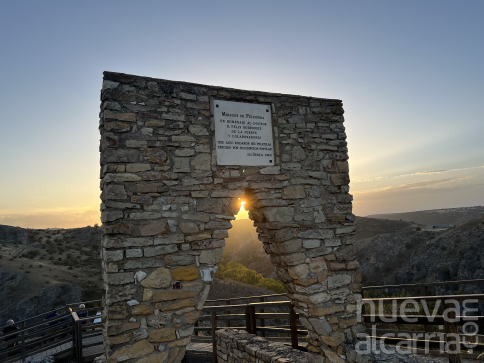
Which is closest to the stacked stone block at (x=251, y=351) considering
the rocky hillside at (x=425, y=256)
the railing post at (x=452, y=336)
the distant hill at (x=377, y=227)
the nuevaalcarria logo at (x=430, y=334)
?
the nuevaalcarria logo at (x=430, y=334)

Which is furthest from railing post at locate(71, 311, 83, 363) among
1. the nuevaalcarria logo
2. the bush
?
the bush

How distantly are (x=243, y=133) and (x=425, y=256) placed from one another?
17661mm

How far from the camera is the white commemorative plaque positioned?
4.30 m

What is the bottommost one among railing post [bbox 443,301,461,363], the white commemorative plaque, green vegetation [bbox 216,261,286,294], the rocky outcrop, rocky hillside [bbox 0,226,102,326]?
green vegetation [bbox 216,261,286,294]

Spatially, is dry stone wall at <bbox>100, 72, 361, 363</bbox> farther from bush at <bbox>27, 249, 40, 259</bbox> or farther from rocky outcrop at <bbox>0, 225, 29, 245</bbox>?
rocky outcrop at <bbox>0, 225, 29, 245</bbox>

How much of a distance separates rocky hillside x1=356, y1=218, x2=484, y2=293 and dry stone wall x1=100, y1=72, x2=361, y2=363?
12.2m

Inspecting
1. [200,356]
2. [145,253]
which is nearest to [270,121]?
[145,253]

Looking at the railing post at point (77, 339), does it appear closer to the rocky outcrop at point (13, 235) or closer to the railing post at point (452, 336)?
the railing post at point (452, 336)

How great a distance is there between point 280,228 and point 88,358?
19.3 feet

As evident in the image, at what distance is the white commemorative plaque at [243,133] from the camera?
430 centimetres

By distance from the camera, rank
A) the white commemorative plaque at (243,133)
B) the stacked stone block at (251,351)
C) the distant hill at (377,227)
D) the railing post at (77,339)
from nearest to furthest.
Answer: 1. the white commemorative plaque at (243,133)
2. the stacked stone block at (251,351)
3. the railing post at (77,339)
4. the distant hill at (377,227)

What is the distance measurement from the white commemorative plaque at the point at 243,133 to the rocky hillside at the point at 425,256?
13.4 meters

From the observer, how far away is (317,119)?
4887 mm

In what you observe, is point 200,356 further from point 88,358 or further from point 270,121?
point 270,121
